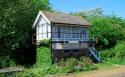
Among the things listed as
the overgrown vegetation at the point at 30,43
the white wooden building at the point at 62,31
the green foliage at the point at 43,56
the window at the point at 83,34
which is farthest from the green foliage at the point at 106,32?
the green foliage at the point at 43,56

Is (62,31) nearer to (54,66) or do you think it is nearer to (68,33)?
(68,33)

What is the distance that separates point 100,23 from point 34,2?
1111 cm

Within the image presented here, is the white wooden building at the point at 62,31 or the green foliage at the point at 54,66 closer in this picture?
the green foliage at the point at 54,66

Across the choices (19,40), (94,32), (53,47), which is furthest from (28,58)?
(94,32)

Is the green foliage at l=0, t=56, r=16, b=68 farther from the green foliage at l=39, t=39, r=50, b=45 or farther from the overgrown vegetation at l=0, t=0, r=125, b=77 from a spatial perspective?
the green foliage at l=39, t=39, r=50, b=45

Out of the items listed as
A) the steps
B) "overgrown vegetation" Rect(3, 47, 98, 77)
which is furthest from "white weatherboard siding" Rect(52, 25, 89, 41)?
"overgrown vegetation" Rect(3, 47, 98, 77)

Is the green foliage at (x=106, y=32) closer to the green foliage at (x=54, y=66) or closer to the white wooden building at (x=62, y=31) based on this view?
the white wooden building at (x=62, y=31)

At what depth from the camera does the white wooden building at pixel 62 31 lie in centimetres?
3058

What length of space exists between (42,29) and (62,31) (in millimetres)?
2493

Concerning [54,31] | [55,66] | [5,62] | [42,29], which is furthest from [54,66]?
[42,29]

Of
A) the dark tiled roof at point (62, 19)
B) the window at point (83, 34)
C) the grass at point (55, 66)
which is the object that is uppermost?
the dark tiled roof at point (62, 19)

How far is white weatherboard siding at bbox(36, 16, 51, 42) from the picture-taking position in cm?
3107

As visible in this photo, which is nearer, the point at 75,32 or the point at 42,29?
the point at 42,29

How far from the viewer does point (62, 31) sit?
105ft
